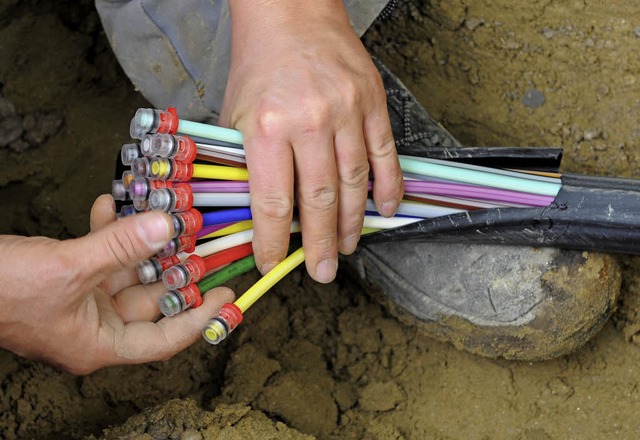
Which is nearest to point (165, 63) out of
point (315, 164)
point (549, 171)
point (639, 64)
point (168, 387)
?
point (315, 164)

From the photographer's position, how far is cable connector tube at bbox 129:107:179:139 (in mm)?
1181

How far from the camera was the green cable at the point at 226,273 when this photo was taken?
131 centimetres

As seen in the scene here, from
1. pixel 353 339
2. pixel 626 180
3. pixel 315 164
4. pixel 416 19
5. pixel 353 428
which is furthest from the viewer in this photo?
pixel 416 19

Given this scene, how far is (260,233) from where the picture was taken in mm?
1230

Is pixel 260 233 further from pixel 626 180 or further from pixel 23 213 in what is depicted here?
pixel 23 213

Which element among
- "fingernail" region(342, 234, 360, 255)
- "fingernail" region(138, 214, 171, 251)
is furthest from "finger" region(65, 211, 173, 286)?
"fingernail" region(342, 234, 360, 255)

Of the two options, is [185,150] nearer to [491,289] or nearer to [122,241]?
[122,241]

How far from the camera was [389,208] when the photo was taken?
51.3 inches

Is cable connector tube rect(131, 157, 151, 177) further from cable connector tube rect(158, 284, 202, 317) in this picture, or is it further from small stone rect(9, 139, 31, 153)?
small stone rect(9, 139, 31, 153)

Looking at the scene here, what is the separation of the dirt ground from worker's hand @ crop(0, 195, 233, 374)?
0.54 feet

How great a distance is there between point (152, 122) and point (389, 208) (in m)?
0.43

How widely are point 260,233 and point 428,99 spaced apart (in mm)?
807

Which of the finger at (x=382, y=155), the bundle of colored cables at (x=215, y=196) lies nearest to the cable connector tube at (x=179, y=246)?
the bundle of colored cables at (x=215, y=196)

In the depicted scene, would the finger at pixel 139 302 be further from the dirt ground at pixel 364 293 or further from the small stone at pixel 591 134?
the small stone at pixel 591 134
